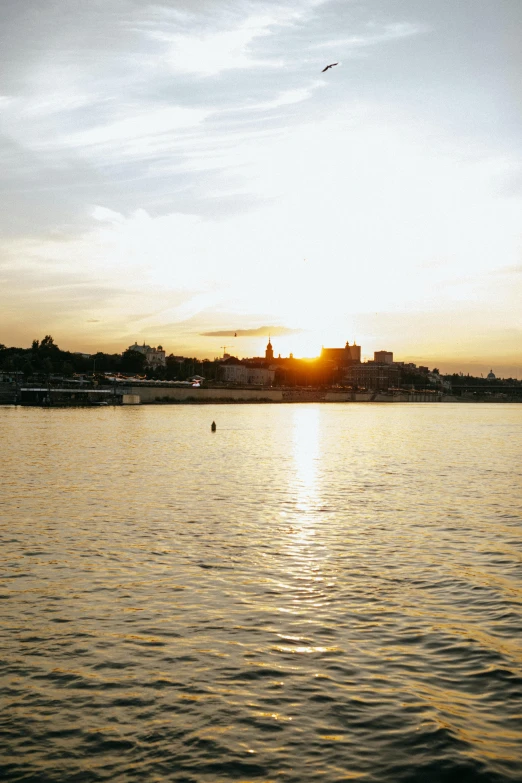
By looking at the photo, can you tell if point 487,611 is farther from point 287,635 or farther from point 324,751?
point 324,751

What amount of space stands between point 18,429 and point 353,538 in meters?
74.8

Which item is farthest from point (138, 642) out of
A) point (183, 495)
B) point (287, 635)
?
point (183, 495)

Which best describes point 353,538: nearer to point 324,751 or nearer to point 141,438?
point 324,751

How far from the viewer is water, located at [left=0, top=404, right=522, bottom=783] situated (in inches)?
425

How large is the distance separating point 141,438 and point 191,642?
6991 centimetres

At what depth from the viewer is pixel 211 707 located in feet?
40.3

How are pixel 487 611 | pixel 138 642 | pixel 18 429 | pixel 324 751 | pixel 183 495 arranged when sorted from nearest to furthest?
1. pixel 324 751
2. pixel 138 642
3. pixel 487 611
4. pixel 183 495
5. pixel 18 429

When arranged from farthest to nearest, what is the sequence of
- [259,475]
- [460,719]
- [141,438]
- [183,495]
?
[141,438] → [259,475] → [183,495] → [460,719]

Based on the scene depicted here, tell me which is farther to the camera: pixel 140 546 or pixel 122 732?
pixel 140 546

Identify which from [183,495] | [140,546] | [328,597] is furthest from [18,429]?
[328,597]

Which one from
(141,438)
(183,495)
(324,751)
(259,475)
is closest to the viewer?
(324,751)

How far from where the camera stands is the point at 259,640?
15414mm

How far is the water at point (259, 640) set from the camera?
10.8m

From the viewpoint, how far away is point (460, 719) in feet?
38.9
